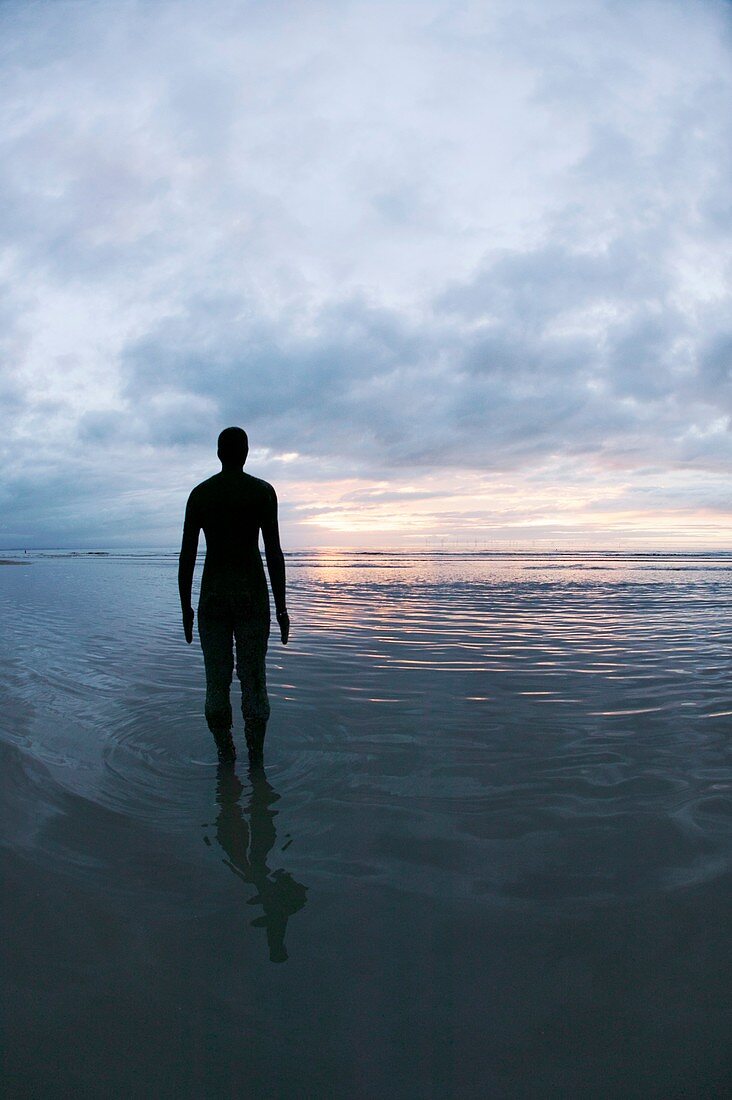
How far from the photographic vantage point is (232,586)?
197 inches

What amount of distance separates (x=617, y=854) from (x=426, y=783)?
1.55 m

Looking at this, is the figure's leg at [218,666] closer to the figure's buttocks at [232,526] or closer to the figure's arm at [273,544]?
the figure's buttocks at [232,526]

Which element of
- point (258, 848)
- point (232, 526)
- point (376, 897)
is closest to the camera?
point (376, 897)

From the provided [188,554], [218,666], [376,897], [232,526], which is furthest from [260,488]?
[376,897]

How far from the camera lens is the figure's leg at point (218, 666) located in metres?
4.95

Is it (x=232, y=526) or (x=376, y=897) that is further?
(x=232, y=526)

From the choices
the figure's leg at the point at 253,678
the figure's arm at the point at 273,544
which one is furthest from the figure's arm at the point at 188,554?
the figure's arm at the point at 273,544

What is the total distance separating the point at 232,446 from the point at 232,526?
0.77m

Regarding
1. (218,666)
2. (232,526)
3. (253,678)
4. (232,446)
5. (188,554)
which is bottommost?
(253,678)

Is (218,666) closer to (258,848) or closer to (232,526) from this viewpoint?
(232,526)

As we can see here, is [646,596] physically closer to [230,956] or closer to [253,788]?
[253,788]

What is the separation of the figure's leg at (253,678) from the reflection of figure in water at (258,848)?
314 millimetres

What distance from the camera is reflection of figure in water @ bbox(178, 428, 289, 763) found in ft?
16.4

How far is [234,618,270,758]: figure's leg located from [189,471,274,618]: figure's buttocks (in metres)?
0.19
